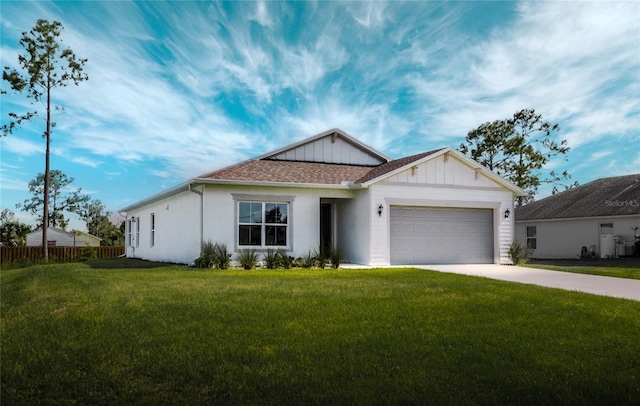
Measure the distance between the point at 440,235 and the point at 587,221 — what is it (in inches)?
541

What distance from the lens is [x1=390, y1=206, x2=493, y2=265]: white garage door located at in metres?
18.6

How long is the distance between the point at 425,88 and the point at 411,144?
6547 millimetres

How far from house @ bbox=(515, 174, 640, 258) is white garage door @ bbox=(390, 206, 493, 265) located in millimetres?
10727

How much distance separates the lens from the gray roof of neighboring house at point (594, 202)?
26828 millimetres

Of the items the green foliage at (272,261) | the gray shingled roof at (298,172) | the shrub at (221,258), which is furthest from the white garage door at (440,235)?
the shrub at (221,258)

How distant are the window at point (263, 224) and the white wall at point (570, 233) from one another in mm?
18693

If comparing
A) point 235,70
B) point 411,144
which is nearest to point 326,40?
point 235,70

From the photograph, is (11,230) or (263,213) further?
(11,230)

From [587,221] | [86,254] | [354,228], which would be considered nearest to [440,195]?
[354,228]

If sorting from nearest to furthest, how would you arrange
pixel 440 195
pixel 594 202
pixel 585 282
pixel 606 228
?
pixel 585 282, pixel 440 195, pixel 606 228, pixel 594 202

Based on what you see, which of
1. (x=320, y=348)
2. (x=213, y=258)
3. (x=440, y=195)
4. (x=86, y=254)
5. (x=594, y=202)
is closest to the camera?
(x=320, y=348)

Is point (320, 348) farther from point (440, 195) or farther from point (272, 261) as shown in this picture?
point (440, 195)

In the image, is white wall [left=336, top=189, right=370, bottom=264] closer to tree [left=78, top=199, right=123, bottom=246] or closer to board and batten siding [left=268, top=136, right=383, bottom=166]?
board and batten siding [left=268, top=136, right=383, bottom=166]

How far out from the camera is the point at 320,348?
608 centimetres
